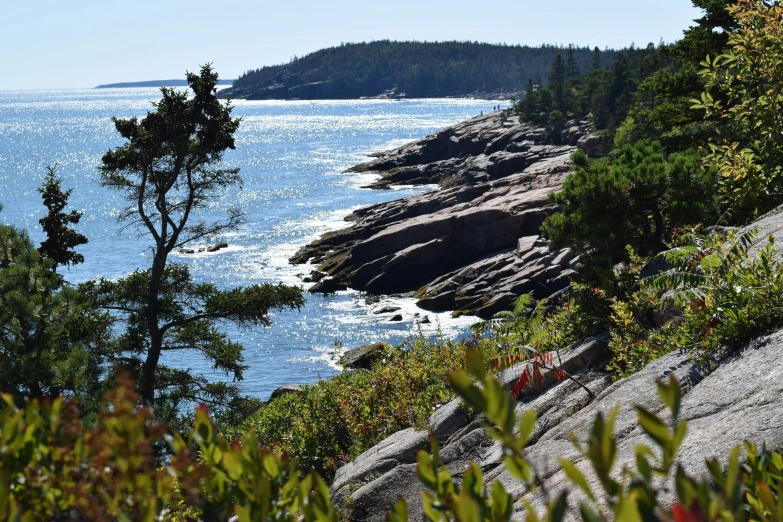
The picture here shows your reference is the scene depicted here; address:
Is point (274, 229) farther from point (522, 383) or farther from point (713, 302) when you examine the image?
point (713, 302)

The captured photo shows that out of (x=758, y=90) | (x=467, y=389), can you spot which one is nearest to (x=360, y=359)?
(x=758, y=90)

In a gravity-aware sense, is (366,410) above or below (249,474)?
below

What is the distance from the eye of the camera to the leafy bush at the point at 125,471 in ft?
6.30

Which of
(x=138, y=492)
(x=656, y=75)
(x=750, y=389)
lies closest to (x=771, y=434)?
(x=750, y=389)

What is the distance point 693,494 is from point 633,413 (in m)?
4.53

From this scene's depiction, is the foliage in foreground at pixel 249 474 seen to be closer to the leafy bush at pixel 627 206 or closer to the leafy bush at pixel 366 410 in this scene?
the leafy bush at pixel 366 410

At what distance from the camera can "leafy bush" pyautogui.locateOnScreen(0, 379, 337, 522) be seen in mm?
1920

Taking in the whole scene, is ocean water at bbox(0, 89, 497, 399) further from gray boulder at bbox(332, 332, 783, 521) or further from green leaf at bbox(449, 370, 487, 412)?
green leaf at bbox(449, 370, 487, 412)

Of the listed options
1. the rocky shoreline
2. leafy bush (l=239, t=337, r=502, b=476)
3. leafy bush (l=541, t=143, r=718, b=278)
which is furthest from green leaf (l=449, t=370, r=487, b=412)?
the rocky shoreline

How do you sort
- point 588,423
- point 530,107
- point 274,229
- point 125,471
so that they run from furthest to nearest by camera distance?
point 530,107, point 274,229, point 588,423, point 125,471

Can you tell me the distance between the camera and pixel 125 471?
193 cm

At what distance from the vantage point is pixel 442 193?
169 ft

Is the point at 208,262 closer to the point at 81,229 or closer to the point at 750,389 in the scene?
the point at 81,229

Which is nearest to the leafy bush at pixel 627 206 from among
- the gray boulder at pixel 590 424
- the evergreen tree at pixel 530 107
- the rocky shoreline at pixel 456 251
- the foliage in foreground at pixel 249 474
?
the gray boulder at pixel 590 424
